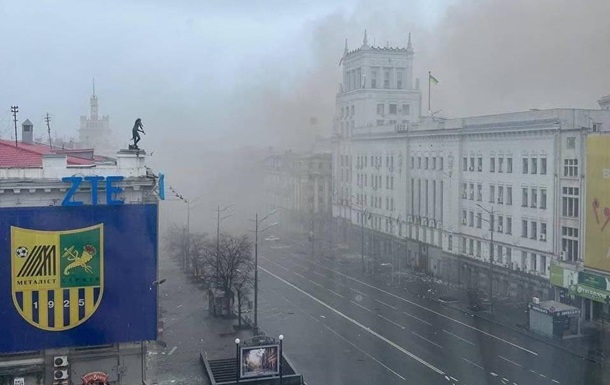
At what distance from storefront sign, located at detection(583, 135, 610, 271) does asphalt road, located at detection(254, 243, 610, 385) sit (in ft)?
8.41

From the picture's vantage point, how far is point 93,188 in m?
10.4

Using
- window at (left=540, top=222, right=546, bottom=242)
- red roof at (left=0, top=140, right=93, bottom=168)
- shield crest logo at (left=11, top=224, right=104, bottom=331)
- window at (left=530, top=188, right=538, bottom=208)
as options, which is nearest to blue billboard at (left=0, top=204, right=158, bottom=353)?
shield crest logo at (left=11, top=224, right=104, bottom=331)

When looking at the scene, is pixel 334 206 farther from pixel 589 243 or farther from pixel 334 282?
pixel 589 243

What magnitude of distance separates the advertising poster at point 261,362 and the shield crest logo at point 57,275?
3.11 m

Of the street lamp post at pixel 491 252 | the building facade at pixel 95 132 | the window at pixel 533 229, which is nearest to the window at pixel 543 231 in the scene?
the window at pixel 533 229

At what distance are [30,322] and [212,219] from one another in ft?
58.1

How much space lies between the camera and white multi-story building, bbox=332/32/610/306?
59.8 feet

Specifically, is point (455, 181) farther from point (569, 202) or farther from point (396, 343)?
point (396, 343)

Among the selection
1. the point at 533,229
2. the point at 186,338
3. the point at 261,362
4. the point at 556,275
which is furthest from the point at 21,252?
the point at 533,229

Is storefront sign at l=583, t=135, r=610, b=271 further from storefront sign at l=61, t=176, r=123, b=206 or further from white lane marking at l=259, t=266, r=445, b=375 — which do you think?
storefront sign at l=61, t=176, r=123, b=206

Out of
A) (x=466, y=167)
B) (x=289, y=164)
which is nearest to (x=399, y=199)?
(x=466, y=167)

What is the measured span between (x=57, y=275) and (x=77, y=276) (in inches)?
11.1

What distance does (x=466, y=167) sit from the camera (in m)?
22.8

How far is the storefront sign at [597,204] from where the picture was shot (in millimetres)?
16047
